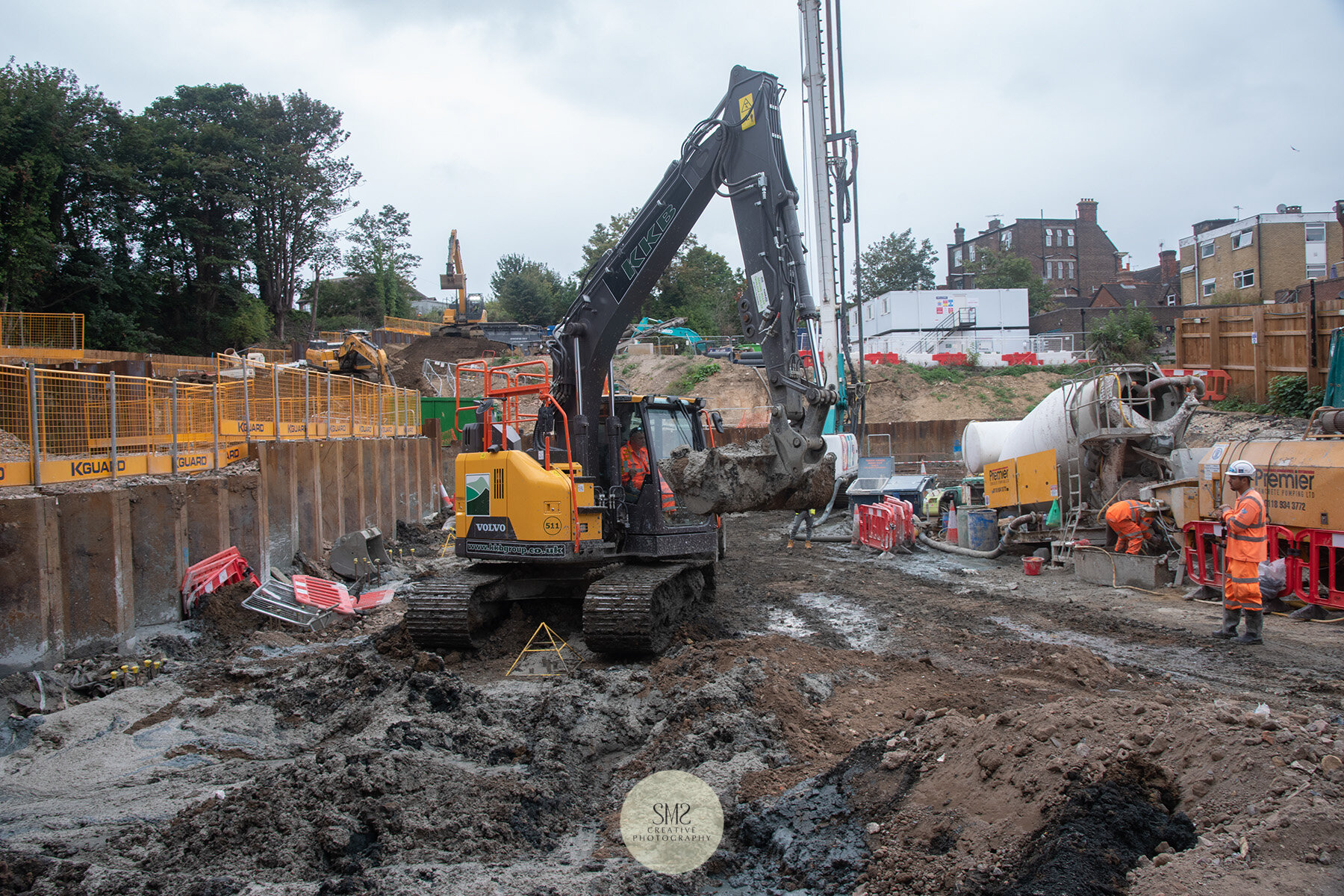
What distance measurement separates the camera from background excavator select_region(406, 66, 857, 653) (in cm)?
686

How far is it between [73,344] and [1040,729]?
32.9 meters

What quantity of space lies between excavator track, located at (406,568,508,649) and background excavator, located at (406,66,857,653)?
0.05 feet

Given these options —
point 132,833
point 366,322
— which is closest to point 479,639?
point 132,833

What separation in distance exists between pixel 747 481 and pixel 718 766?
9.07 feet

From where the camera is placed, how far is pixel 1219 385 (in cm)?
2055

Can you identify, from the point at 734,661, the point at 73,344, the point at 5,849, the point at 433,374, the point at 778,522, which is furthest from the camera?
the point at 433,374

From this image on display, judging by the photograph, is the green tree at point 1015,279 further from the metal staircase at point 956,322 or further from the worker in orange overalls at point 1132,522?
the worker in orange overalls at point 1132,522

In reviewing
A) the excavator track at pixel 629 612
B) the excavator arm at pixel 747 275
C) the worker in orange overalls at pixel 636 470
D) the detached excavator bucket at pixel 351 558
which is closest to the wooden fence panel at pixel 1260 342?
the excavator arm at pixel 747 275

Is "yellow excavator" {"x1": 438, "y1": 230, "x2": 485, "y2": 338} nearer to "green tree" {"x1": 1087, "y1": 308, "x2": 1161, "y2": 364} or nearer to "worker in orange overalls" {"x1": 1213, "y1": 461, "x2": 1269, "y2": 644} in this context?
"green tree" {"x1": 1087, "y1": 308, "x2": 1161, "y2": 364}

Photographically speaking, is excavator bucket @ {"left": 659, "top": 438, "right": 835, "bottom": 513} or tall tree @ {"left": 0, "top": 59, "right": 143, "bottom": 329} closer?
excavator bucket @ {"left": 659, "top": 438, "right": 835, "bottom": 513}

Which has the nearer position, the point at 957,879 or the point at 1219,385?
the point at 957,879

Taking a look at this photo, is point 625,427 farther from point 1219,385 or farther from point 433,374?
point 433,374

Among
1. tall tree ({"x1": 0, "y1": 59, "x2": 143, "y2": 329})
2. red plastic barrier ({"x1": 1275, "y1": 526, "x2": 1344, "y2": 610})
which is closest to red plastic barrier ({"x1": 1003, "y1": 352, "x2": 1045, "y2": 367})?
red plastic barrier ({"x1": 1275, "y1": 526, "x2": 1344, "y2": 610})

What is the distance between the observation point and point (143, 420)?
9023mm
